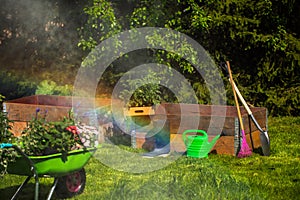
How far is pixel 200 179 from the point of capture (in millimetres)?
4777

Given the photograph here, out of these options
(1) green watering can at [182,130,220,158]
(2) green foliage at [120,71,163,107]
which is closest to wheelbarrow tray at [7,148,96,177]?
(1) green watering can at [182,130,220,158]

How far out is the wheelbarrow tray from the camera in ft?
13.3

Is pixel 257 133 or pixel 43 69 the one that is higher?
pixel 43 69

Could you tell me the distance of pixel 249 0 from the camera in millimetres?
8844

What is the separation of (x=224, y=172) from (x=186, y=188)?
112 centimetres

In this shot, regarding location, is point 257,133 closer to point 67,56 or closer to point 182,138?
point 182,138

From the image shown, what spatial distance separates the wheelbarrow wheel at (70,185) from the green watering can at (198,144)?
62.3 inches

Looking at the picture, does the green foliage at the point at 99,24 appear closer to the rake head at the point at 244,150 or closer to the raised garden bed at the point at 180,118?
the raised garden bed at the point at 180,118

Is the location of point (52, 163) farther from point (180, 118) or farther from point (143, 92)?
point (143, 92)

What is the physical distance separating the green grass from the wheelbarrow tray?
1.28 feet

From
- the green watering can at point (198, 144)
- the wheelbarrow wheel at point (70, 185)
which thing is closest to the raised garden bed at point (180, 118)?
the green watering can at point (198, 144)

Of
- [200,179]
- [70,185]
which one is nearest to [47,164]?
[70,185]

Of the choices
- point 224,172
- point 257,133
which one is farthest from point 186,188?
point 257,133

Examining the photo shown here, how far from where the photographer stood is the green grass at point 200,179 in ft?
14.4
